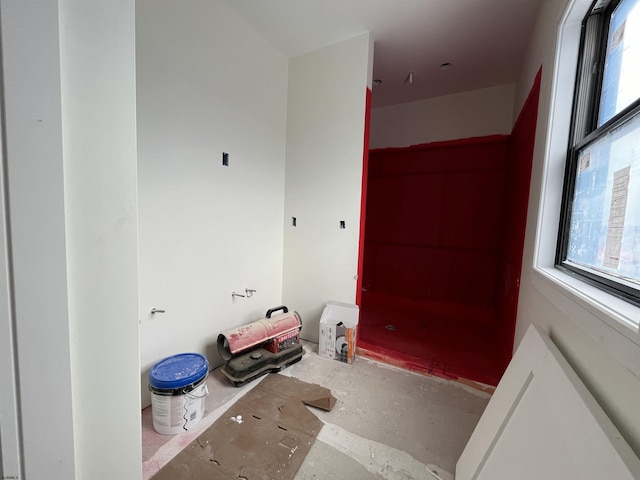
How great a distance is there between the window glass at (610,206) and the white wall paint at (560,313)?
0.52 feet

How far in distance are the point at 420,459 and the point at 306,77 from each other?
316cm

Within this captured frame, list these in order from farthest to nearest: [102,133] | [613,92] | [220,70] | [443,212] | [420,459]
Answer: [443,212], [220,70], [420,459], [613,92], [102,133]

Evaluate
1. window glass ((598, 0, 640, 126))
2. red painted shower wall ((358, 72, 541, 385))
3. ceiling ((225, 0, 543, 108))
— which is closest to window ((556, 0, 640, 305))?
window glass ((598, 0, 640, 126))

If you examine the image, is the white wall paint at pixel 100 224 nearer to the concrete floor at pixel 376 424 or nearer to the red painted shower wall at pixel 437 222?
the concrete floor at pixel 376 424

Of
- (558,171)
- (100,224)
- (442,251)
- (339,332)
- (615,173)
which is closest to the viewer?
(100,224)

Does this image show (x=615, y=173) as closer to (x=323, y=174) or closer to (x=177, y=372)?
(x=323, y=174)

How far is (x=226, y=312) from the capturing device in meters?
2.11

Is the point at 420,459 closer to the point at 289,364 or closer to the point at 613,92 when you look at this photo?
the point at 289,364

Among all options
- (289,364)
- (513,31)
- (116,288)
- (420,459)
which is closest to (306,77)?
(513,31)

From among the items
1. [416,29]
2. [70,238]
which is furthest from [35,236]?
[416,29]

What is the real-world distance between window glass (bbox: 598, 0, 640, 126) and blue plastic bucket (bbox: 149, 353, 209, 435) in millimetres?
2294

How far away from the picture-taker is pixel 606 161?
37.8 inches

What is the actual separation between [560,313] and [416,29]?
2.45m

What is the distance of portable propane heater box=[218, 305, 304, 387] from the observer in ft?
6.03
